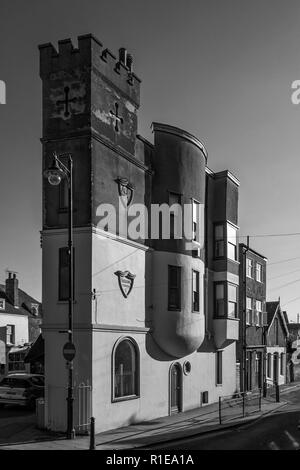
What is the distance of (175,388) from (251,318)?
13739 mm

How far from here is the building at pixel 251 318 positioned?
34.7 metres

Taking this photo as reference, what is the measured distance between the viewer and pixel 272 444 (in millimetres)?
16656

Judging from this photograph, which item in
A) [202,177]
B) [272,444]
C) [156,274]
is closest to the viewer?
[272,444]

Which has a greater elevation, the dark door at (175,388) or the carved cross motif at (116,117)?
the carved cross motif at (116,117)

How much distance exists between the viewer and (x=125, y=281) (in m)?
21.0

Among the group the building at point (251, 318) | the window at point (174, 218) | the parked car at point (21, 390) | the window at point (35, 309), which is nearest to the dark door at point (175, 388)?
the parked car at point (21, 390)

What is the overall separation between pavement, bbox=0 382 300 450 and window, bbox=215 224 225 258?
815 cm

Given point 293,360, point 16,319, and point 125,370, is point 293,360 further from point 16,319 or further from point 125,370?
point 125,370

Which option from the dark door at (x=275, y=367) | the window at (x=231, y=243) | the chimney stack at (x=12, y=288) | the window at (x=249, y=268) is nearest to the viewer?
the window at (x=231, y=243)

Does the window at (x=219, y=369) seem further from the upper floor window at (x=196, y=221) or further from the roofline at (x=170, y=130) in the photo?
the roofline at (x=170, y=130)

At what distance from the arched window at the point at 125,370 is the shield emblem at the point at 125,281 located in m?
1.84
